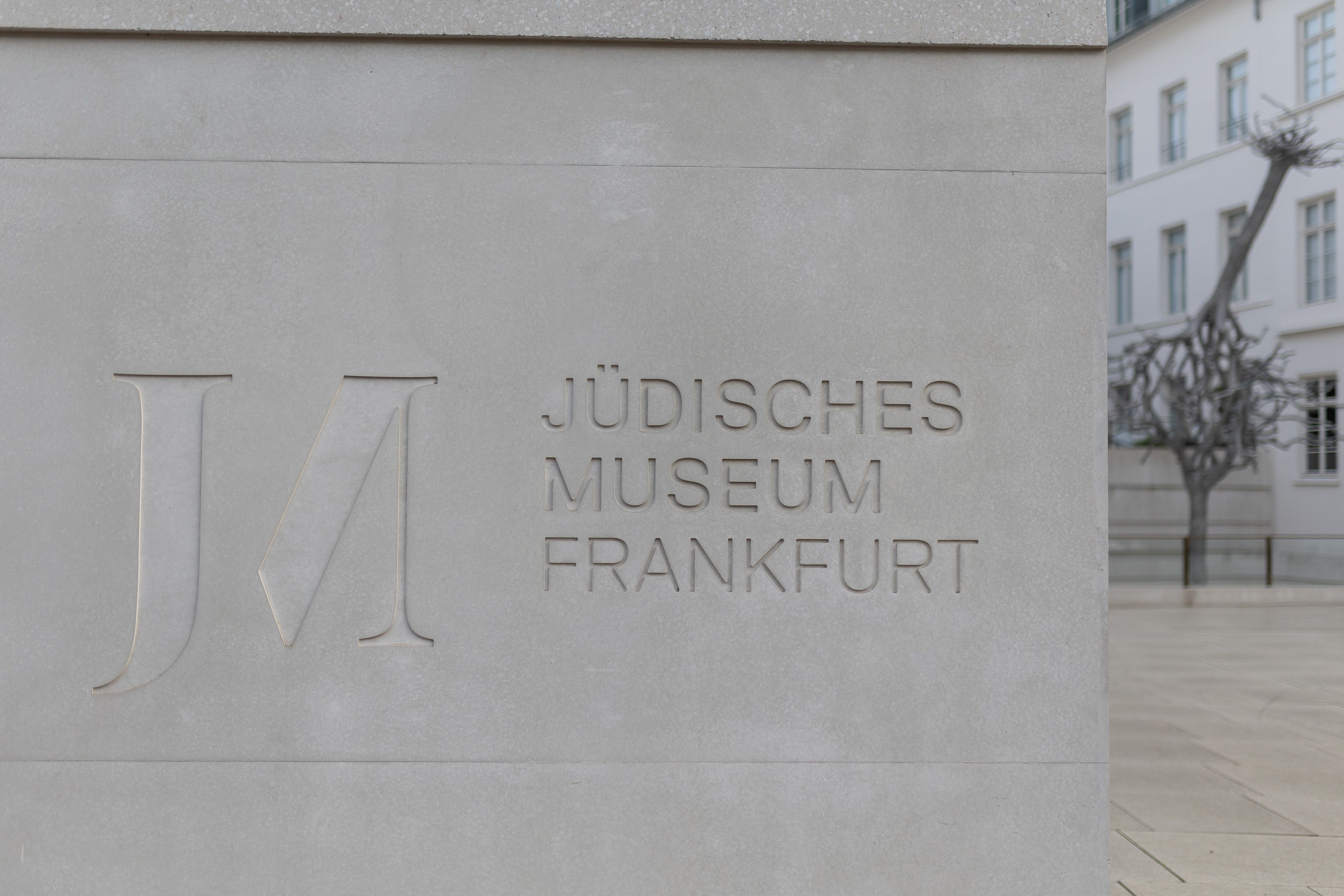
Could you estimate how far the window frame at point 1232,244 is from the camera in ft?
92.9

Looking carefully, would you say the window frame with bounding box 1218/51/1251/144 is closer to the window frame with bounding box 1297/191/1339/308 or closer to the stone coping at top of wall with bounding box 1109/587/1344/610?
the window frame with bounding box 1297/191/1339/308

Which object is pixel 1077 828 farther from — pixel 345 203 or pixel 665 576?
pixel 345 203

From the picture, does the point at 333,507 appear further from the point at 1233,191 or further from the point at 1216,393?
the point at 1233,191

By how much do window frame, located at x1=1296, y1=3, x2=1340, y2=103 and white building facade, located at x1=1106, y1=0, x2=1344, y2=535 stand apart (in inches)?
1.3

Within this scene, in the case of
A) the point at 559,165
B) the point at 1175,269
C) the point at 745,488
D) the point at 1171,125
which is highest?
the point at 1171,125

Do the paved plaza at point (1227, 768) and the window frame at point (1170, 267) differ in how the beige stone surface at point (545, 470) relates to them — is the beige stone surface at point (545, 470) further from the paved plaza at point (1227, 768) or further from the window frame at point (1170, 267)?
the window frame at point (1170, 267)

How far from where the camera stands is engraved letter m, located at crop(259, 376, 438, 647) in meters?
3.30

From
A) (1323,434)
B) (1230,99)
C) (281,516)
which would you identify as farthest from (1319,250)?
(281,516)

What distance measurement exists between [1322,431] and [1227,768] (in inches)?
836

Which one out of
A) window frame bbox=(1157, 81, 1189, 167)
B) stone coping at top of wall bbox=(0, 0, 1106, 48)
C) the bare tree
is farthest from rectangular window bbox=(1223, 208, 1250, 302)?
stone coping at top of wall bbox=(0, 0, 1106, 48)

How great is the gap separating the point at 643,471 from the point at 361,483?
34.9 inches

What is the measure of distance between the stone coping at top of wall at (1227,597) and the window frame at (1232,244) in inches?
544

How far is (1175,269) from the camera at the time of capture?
102 feet

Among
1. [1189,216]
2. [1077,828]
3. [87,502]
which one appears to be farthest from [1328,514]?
[87,502]
